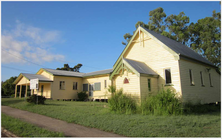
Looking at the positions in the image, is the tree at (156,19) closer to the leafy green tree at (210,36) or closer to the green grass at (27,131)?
the leafy green tree at (210,36)

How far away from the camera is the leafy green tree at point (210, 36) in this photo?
2952 cm

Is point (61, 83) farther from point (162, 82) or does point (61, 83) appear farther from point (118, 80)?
point (162, 82)

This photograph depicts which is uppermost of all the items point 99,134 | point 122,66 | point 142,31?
point 142,31

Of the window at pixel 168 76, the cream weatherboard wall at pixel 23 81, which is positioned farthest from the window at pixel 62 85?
the window at pixel 168 76

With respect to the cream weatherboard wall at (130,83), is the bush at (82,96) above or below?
below

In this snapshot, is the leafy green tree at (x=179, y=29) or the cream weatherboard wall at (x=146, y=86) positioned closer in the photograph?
the cream weatherboard wall at (x=146, y=86)

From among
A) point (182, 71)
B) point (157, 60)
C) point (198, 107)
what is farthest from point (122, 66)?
point (198, 107)

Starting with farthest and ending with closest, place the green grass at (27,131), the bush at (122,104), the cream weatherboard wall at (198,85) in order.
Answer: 1. the cream weatherboard wall at (198,85)
2. the bush at (122,104)
3. the green grass at (27,131)

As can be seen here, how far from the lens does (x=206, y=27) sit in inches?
1203

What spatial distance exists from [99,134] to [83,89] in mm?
19954

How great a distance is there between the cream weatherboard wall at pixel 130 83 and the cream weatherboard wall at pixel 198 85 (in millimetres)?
4000

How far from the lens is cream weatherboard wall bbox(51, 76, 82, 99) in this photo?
23.7 metres

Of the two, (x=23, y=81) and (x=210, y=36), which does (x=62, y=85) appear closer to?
(x=23, y=81)

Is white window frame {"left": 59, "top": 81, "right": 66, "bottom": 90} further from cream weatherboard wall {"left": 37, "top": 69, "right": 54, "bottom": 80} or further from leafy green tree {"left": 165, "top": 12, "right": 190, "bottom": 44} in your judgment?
leafy green tree {"left": 165, "top": 12, "right": 190, "bottom": 44}
